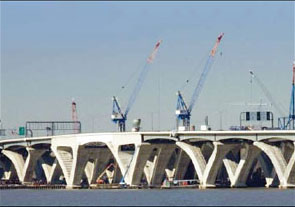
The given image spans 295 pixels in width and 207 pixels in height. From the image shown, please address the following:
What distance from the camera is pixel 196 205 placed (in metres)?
160

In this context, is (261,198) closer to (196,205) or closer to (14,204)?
(196,205)

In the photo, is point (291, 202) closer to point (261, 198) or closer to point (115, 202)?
point (261, 198)

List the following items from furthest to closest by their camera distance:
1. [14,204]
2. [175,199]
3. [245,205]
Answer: [175,199], [14,204], [245,205]

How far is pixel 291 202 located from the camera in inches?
6535

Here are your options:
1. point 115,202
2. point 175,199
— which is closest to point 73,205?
point 115,202

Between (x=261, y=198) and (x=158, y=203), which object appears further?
(x=261, y=198)

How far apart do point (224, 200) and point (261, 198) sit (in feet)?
26.9

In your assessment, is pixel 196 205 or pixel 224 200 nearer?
pixel 196 205

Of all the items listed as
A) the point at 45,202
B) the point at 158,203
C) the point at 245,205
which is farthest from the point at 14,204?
the point at 245,205

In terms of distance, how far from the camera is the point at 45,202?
179m

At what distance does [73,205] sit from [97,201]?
14.2 meters

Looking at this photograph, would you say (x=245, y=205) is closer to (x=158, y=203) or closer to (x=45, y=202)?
(x=158, y=203)

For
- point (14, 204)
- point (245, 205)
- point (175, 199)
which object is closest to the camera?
point (245, 205)

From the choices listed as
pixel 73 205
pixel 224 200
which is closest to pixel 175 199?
pixel 224 200
